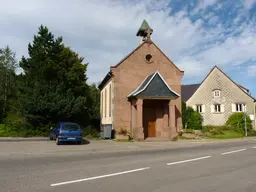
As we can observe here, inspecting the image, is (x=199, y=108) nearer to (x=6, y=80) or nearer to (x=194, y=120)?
(x=194, y=120)

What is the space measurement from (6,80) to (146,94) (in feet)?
105

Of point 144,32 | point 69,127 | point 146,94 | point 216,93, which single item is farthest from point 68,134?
point 216,93

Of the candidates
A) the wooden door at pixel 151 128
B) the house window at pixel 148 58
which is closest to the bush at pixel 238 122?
the wooden door at pixel 151 128

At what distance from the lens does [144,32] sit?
27781 mm

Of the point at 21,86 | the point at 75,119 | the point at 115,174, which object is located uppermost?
the point at 21,86

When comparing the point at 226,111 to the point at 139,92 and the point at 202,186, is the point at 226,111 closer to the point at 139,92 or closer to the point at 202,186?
the point at 139,92

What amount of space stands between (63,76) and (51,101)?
4030 mm

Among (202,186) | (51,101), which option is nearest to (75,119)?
(51,101)

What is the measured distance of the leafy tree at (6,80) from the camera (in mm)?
41844

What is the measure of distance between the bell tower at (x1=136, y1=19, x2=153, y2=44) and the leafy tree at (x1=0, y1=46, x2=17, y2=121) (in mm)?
24624

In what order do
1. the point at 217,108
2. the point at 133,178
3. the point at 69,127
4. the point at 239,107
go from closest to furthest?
the point at 133,178 → the point at 69,127 → the point at 239,107 → the point at 217,108

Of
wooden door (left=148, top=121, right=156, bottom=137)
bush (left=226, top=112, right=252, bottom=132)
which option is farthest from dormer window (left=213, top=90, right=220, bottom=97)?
wooden door (left=148, top=121, right=156, bottom=137)

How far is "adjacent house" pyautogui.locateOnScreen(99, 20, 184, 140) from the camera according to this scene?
72.0 ft

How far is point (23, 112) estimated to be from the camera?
2484 centimetres
